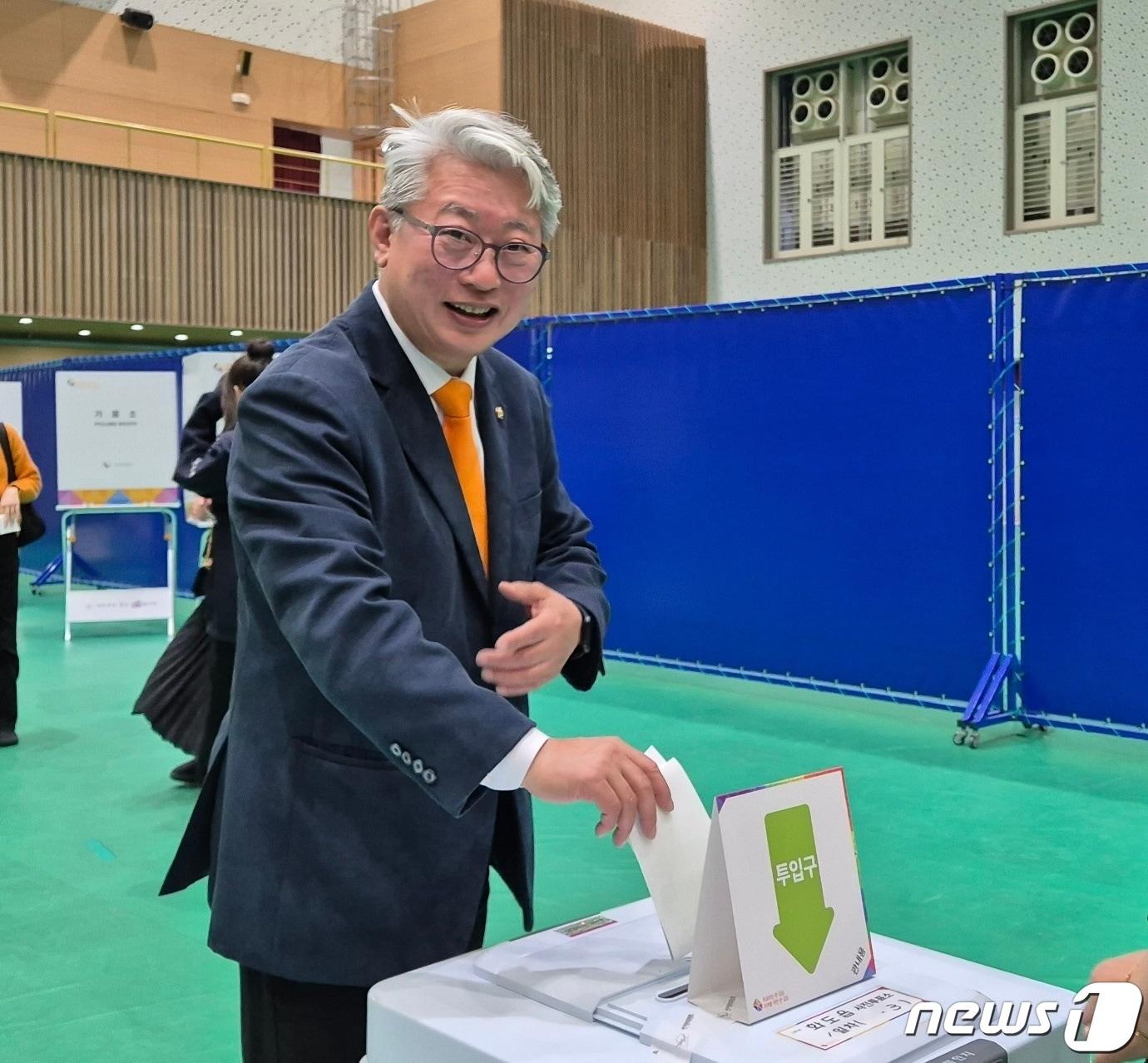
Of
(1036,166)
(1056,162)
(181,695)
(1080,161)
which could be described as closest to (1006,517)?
(181,695)

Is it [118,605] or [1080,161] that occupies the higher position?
[1080,161]

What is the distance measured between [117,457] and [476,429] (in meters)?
9.52

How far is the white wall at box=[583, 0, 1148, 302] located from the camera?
15523mm

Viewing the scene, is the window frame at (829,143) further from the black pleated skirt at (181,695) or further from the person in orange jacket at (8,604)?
the black pleated skirt at (181,695)

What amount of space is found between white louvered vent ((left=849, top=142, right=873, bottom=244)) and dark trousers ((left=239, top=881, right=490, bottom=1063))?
1766 centimetres

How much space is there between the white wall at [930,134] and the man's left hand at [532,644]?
15.3 m

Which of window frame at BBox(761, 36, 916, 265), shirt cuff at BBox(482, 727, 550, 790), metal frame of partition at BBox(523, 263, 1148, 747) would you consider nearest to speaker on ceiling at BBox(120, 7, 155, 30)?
window frame at BBox(761, 36, 916, 265)

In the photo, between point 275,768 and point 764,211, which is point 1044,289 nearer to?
point 275,768

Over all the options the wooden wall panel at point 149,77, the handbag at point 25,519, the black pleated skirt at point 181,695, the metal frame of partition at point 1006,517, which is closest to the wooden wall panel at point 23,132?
the wooden wall panel at point 149,77

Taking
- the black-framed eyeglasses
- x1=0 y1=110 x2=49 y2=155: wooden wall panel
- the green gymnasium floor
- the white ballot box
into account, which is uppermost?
x1=0 y1=110 x2=49 y2=155: wooden wall panel

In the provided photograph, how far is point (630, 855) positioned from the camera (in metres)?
4.91

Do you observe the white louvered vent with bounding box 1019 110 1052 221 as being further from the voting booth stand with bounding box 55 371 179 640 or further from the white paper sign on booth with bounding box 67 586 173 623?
the white paper sign on booth with bounding box 67 586 173 623

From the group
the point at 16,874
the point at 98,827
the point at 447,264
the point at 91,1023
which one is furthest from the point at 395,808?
the point at 98,827

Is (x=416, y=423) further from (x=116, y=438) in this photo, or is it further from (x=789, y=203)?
(x=789, y=203)
